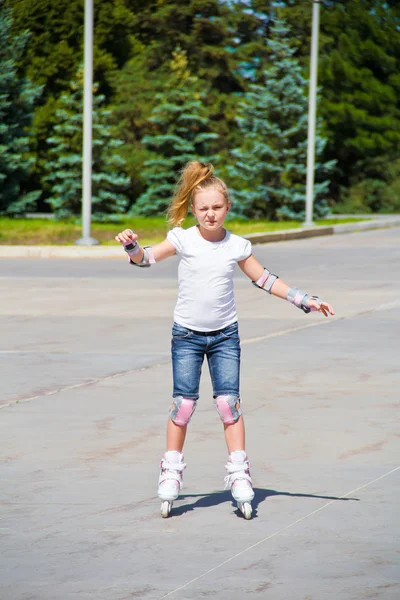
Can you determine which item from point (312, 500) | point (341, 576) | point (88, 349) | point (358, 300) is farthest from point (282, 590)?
point (358, 300)

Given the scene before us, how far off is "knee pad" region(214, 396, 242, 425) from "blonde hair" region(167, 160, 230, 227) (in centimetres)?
86

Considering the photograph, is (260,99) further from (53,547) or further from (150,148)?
(53,547)

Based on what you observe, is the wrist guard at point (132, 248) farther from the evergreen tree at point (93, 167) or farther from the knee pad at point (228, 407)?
the evergreen tree at point (93, 167)

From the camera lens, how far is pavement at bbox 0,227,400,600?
5.03 metres

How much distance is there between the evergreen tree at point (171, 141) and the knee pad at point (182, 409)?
121 feet

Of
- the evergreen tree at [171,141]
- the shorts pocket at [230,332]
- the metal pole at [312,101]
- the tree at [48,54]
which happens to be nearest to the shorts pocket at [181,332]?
the shorts pocket at [230,332]

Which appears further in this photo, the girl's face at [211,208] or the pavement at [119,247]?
the pavement at [119,247]

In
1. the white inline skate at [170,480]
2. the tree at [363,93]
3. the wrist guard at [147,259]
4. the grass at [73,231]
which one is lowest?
the grass at [73,231]

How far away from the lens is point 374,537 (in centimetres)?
559

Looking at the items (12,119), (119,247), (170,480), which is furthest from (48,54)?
(170,480)

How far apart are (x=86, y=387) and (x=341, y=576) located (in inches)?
194

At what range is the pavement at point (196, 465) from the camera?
5.03 metres

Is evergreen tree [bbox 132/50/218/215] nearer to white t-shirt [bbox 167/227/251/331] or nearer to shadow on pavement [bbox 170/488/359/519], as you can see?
shadow on pavement [bbox 170/488/359/519]

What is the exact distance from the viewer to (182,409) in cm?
620
